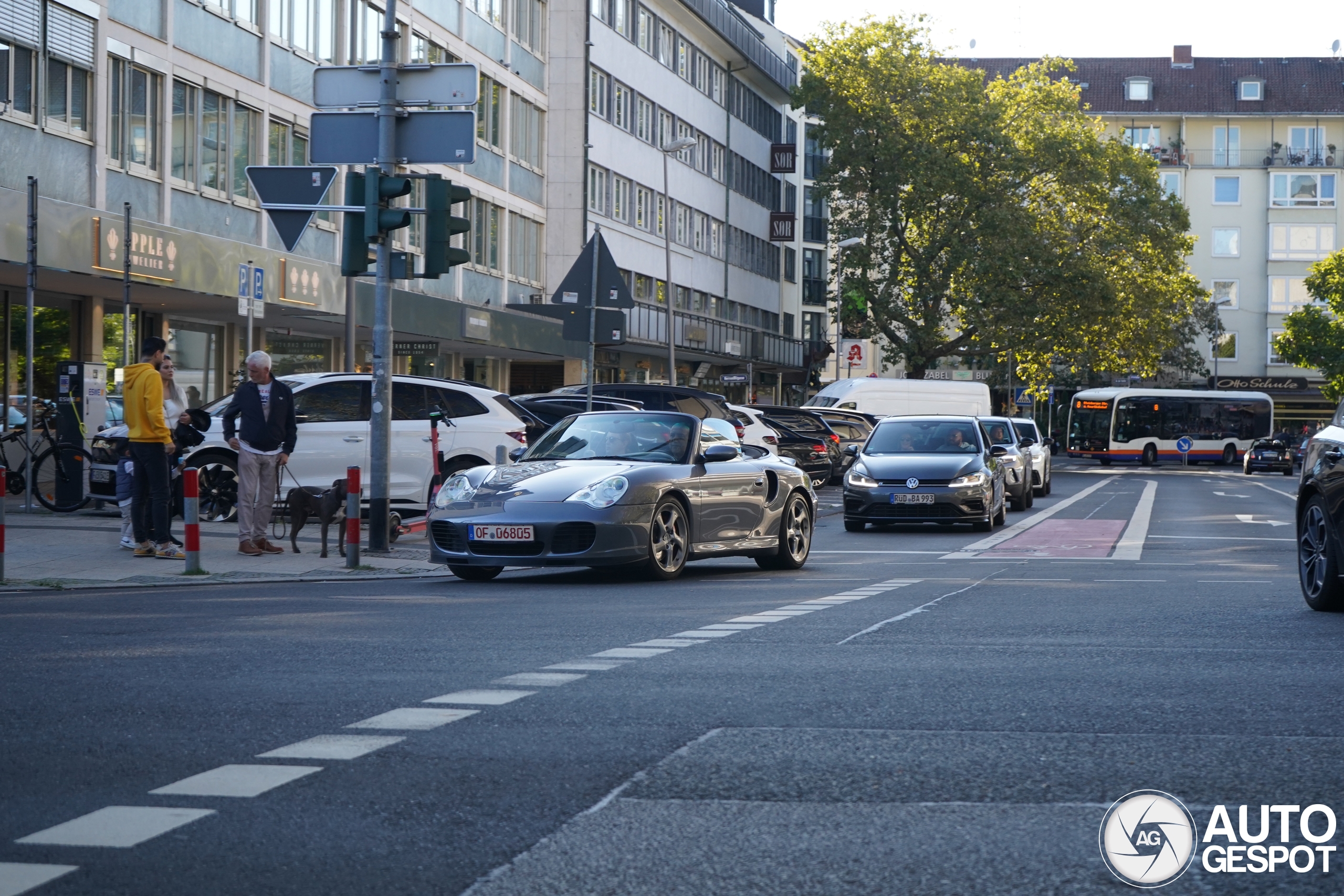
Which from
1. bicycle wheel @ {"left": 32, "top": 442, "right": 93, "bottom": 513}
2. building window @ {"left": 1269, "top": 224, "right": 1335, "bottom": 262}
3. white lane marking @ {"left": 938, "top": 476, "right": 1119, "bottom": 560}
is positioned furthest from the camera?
building window @ {"left": 1269, "top": 224, "right": 1335, "bottom": 262}

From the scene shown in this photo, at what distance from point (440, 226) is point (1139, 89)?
9601cm

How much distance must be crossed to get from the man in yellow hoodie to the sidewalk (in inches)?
9.1

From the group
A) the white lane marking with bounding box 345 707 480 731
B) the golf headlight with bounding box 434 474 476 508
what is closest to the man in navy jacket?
the golf headlight with bounding box 434 474 476 508

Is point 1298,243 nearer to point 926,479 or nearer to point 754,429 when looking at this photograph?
point 754,429

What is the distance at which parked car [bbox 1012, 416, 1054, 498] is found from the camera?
3603cm

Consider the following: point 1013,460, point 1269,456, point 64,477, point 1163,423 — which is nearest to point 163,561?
point 64,477

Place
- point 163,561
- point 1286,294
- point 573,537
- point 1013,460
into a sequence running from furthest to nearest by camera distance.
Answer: point 1286,294
point 1013,460
point 163,561
point 573,537

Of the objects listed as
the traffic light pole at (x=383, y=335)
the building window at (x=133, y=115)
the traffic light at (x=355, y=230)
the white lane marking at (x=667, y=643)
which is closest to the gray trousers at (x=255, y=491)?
the traffic light pole at (x=383, y=335)

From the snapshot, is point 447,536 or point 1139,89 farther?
point 1139,89

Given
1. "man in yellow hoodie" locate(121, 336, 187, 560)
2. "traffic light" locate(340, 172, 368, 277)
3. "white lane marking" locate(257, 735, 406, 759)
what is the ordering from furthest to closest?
"traffic light" locate(340, 172, 368, 277) < "man in yellow hoodie" locate(121, 336, 187, 560) < "white lane marking" locate(257, 735, 406, 759)

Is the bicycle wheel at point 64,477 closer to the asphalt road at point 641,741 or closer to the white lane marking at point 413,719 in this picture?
the asphalt road at point 641,741

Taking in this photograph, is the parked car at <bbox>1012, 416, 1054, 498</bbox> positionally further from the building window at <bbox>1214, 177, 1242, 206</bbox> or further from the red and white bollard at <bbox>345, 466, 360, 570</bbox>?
the building window at <bbox>1214, 177, 1242, 206</bbox>

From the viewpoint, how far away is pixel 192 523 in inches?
580

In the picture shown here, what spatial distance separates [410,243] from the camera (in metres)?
43.3
